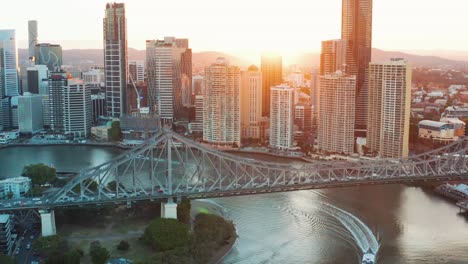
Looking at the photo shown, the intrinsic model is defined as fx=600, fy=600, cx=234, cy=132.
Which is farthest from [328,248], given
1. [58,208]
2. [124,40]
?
[124,40]

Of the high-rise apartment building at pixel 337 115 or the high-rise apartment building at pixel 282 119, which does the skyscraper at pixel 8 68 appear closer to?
the high-rise apartment building at pixel 282 119

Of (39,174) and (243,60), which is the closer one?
(39,174)

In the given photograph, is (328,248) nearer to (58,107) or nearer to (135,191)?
(135,191)

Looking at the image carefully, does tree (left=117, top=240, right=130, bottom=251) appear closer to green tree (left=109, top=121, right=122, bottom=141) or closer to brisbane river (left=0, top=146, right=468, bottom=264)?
brisbane river (left=0, top=146, right=468, bottom=264)

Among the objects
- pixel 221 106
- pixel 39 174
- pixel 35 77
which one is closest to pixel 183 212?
pixel 39 174

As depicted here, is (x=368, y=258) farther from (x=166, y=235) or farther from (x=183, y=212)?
(x=183, y=212)

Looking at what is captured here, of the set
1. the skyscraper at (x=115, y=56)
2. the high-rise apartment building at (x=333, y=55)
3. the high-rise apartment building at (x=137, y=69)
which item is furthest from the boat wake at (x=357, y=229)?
the high-rise apartment building at (x=137, y=69)
